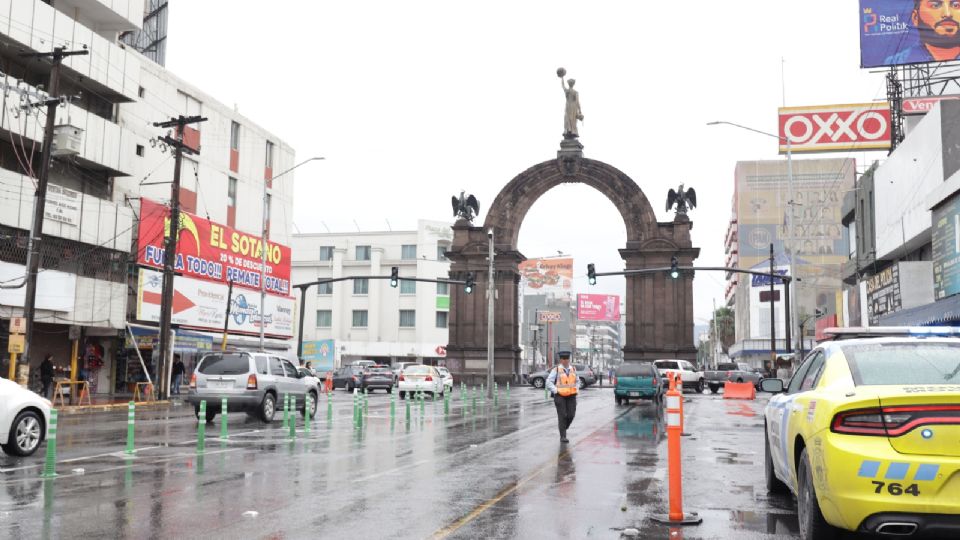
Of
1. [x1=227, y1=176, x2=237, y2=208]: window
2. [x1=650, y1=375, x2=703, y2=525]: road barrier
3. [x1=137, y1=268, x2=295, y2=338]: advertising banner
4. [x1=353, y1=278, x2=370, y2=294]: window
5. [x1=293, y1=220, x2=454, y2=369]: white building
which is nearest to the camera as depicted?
[x1=650, y1=375, x2=703, y2=525]: road barrier

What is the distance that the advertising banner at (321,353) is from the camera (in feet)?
179

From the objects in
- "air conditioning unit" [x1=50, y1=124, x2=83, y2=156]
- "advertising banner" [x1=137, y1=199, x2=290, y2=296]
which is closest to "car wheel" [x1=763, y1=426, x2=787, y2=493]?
"air conditioning unit" [x1=50, y1=124, x2=83, y2=156]

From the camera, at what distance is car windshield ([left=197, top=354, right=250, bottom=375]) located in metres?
20.6

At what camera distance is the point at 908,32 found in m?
40.0

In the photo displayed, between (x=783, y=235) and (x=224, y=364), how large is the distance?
291 feet

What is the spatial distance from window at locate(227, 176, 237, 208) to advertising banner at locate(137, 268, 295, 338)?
5.65 m

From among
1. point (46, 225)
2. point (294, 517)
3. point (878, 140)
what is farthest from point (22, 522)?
point (878, 140)

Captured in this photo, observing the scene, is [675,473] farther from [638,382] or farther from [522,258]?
[522,258]

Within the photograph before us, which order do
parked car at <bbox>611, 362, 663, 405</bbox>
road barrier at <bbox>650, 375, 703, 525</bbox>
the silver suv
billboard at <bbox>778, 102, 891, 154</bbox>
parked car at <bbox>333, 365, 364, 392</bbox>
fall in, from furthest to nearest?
billboard at <bbox>778, 102, 891, 154</bbox>, parked car at <bbox>333, 365, 364, 392</bbox>, parked car at <bbox>611, 362, 663, 405</bbox>, the silver suv, road barrier at <bbox>650, 375, 703, 525</bbox>

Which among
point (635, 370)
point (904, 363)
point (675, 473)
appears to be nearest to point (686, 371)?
point (635, 370)

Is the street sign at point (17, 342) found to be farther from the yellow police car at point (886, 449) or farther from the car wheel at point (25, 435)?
the yellow police car at point (886, 449)

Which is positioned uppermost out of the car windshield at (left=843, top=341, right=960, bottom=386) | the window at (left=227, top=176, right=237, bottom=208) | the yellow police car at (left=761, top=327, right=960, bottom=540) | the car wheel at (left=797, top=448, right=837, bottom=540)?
the window at (left=227, top=176, right=237, bottom=208)

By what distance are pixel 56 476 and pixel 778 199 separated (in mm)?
100004

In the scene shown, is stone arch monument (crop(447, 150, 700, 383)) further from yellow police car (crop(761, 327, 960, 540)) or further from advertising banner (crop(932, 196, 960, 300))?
yellow police car (crop(761, 327, 960, 540))
